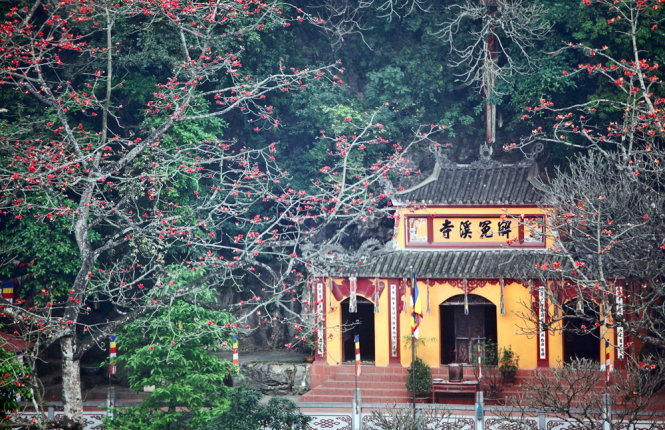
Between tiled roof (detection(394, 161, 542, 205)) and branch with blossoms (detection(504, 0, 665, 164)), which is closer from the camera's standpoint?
branch with blossoms (detection(504, 0, 665, 164))

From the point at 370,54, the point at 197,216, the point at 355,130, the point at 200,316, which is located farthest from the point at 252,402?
the point at 370,54

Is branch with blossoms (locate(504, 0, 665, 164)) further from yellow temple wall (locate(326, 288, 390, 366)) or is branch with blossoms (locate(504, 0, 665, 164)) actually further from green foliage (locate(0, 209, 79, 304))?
green foliage (locate(0, 209, 79, 304))

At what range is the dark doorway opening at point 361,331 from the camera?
28219mm

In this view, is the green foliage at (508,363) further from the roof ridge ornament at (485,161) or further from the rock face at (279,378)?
the rock face at (279,378)

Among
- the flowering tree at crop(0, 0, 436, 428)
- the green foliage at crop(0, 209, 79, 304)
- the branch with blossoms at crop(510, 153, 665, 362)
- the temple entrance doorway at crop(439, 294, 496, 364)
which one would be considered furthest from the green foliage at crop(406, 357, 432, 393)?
the green foliage at crop(0, 209, 79, 304)

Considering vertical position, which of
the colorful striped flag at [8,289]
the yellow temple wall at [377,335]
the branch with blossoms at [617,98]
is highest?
the branch with blossoms at [617,98]

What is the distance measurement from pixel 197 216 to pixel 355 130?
5593 mm

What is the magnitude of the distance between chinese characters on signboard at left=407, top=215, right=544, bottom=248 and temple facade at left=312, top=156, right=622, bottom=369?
3 centimetres

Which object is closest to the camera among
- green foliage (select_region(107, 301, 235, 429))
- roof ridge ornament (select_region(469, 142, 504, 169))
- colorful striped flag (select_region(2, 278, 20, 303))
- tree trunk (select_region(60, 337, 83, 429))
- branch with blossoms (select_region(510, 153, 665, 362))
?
tree trunk (select_region(60, 337, 83, 429))

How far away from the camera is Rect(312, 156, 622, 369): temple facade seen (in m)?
26.2

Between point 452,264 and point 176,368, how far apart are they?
27.4ft

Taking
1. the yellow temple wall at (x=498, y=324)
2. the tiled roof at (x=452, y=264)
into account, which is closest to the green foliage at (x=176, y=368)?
the tiled roof at (x=452, y=264)

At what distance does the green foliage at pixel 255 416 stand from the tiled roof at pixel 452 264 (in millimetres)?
8250

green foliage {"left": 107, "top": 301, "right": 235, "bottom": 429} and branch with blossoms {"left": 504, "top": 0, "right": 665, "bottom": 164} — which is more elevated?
branch with blossoms {"left": 504, "top": 0, "right": 665, "bottom": 164}
